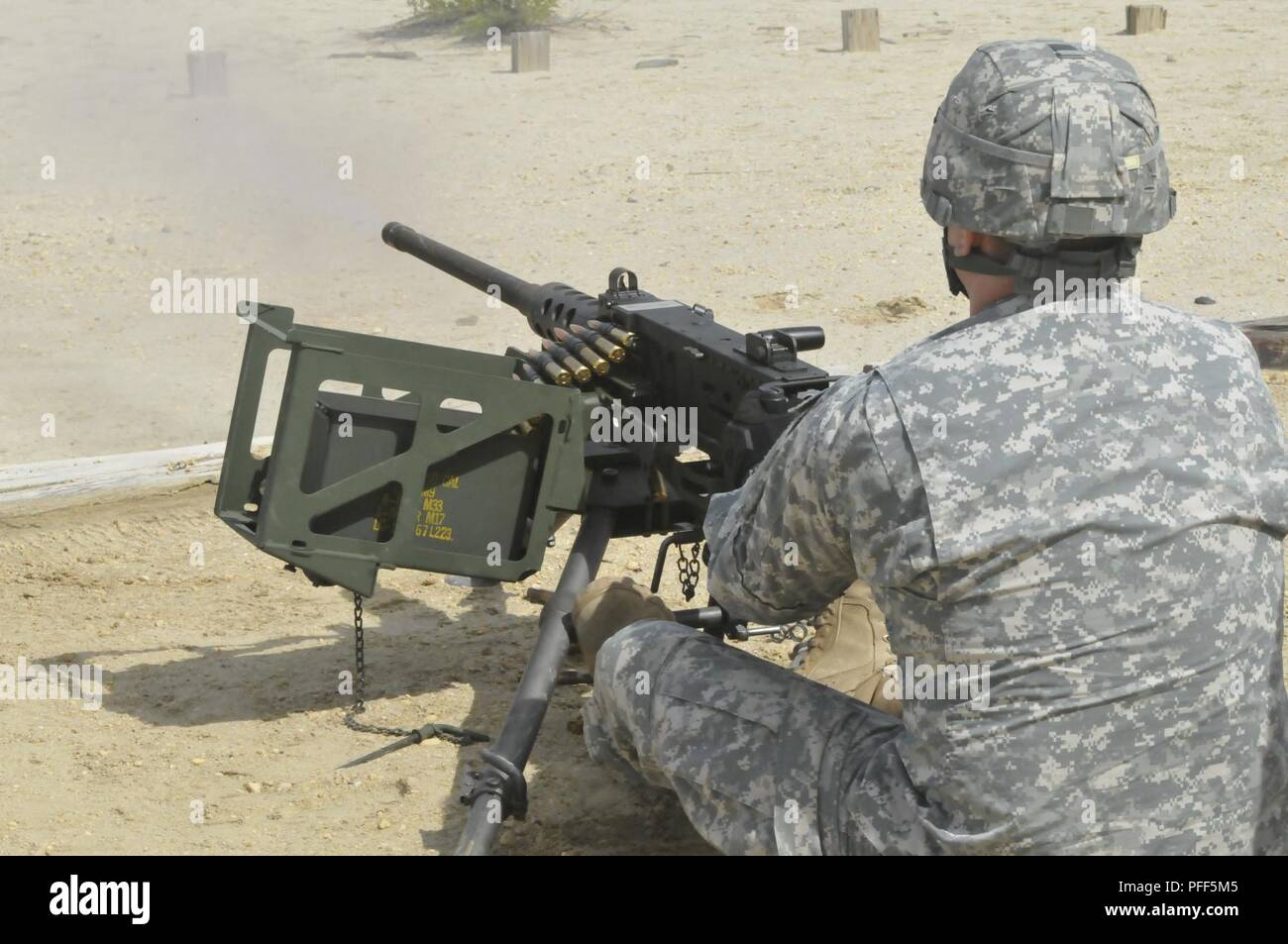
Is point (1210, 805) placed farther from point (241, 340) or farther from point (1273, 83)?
point (1273, 83)

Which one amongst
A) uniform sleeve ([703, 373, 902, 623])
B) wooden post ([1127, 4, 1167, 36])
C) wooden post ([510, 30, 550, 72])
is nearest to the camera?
uniform sleeve ([703, 373, 902, 623])

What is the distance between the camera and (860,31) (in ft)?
50.1

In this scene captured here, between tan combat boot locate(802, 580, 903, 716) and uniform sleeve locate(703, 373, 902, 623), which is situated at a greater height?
uniform sleeve locate(703, 373, 902, 623)

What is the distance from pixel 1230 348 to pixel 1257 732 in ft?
2.09

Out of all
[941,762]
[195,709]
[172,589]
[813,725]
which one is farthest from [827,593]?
[172,589]

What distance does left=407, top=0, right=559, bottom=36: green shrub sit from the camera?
53.4 ft

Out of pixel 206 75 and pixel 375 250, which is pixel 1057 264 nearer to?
pixel 375 250

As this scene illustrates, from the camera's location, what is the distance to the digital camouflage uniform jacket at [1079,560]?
9.10ft

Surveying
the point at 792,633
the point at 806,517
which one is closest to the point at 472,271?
the point at 792,633

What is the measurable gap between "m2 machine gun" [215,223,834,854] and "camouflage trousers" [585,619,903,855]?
1.99 ft

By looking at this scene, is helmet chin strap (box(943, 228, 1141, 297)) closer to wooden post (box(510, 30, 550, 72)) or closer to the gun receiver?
the gun receiver

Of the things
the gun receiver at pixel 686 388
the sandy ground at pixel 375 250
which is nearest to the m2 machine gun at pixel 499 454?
the gun receiver at pixel 686 388

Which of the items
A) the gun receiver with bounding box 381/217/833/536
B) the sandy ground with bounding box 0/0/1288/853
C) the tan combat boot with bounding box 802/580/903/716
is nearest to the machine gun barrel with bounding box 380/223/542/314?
the gun receiver with bounding box 381/217/833/536

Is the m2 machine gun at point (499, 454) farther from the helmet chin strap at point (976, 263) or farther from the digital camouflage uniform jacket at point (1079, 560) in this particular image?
the digital camouflage uniform jacket at point (1079, 560)
